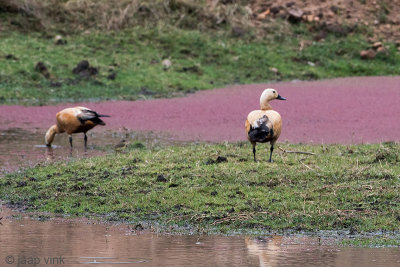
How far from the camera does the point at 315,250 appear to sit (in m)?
7.36

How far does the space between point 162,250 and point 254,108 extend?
12589 mm

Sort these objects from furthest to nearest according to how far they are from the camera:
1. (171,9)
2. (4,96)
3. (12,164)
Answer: (171,9) < (4,96) < (12,164)

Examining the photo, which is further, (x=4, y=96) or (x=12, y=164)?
(x=4, y=96)

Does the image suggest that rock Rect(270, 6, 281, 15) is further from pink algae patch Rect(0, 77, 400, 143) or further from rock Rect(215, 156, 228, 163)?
rock Rect(215, 156, 228, 163)

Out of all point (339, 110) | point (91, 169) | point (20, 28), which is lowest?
point (91, 169)

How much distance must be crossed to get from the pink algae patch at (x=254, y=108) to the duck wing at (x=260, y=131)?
3.30 metres

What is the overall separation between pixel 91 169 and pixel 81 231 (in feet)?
9.69

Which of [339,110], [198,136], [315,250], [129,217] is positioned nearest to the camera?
[315,250]

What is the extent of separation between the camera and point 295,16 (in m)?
28.6

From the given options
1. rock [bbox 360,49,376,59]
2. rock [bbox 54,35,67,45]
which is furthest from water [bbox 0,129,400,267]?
rock [bbox 360,49,376,59]

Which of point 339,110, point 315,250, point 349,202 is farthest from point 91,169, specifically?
point 339,110

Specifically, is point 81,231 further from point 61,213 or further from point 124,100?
point 124,100

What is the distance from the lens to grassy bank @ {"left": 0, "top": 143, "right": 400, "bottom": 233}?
27.9ft

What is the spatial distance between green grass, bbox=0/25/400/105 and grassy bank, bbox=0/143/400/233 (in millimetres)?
9879
